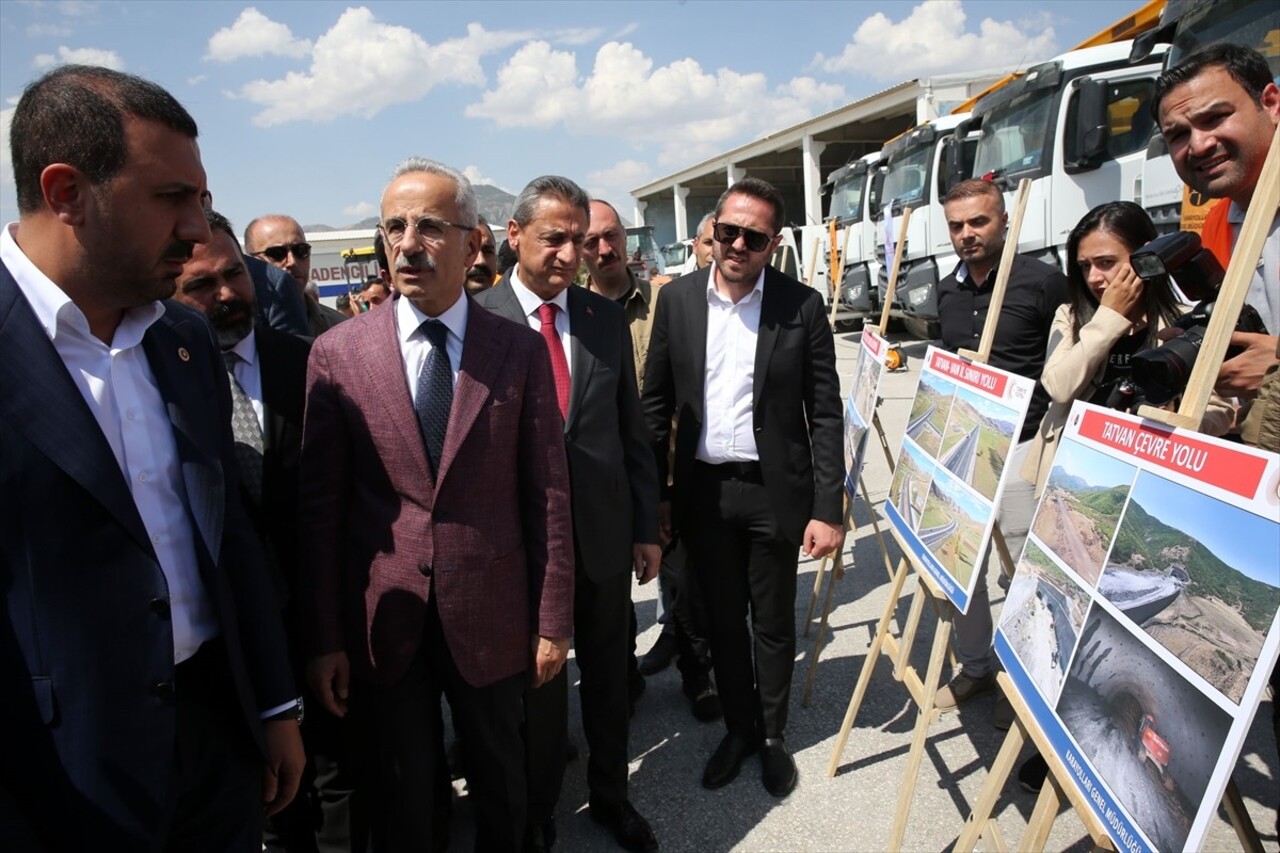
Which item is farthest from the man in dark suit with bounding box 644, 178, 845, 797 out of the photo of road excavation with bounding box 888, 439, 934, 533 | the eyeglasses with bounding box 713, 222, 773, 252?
the photo of road excavation with bounding box 888, 439, 934, 533

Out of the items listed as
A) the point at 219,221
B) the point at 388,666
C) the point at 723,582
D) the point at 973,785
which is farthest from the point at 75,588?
the point at 973,785

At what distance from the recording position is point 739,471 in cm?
276

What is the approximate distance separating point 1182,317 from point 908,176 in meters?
11.4

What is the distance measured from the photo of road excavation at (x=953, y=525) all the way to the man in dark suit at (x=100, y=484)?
187 cm

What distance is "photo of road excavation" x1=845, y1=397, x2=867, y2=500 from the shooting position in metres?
3.41

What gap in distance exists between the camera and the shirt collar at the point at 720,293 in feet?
9.11

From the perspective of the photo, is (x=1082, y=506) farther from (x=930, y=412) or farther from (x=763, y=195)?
(x=763, y=195)

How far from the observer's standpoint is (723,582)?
2.83 meters

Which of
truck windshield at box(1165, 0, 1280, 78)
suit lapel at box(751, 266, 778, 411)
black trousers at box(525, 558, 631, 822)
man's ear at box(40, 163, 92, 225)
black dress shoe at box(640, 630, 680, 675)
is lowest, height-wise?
black dress shoe at box(640, 630, 680, 675)

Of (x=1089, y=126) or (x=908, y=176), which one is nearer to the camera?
(x=1089, y=126)

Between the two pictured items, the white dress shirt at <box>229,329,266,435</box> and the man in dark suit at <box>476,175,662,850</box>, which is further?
the man in dark suit at <box>476,175,662,850</box>

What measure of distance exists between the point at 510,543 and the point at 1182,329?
67.0 inches

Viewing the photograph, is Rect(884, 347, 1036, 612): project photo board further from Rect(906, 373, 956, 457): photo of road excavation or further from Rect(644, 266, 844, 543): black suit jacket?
Rect(644, 266, 844, 543): black suit jacket

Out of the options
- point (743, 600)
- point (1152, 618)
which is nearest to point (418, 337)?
point (743, 600)
